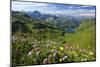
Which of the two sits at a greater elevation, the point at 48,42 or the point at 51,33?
the point at 51,33

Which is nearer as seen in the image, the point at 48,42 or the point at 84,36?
the point at 48,42

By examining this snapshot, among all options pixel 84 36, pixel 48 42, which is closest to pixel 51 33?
pixel 48 42

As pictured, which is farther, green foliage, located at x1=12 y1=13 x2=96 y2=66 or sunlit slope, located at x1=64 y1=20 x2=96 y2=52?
sunlit slope, located at x1=64 y1=20 x2=96 y2=52

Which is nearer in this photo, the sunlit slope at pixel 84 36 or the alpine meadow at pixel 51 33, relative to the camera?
the alpine meadow at pixel 51 33

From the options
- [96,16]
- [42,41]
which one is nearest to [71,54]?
[42,41]

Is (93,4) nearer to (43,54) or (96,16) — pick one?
(96,16)

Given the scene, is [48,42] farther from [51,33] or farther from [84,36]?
[84,36]

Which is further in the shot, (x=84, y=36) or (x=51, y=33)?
(x=84, y=36)

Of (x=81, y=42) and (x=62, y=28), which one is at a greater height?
(x=62, y=28)
